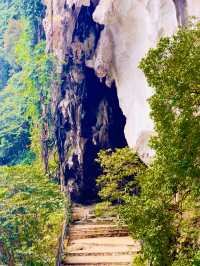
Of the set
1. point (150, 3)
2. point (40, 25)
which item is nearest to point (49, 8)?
point (40, 25)

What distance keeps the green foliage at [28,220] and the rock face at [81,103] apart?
20.6 ft

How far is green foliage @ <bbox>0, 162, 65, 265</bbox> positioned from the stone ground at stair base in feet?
3.55

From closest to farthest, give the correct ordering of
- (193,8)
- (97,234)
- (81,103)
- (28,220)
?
(193,8) < (28,220) < (97,234) < (81,103)

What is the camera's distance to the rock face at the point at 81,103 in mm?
19953

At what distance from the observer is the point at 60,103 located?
2205cm

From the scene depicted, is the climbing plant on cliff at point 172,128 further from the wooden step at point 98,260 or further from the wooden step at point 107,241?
the wooden step at point 107,241

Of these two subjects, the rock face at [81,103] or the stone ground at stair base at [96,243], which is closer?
the stone ground at stair base at [96,243]

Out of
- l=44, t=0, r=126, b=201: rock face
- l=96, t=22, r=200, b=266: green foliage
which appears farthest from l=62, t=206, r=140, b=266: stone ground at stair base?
l=96, t=22, r=200, b=266: green foliage

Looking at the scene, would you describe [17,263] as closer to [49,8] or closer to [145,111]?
[145,111]

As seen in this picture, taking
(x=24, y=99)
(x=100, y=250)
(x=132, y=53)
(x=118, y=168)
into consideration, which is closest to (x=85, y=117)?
(x=132, y=53)

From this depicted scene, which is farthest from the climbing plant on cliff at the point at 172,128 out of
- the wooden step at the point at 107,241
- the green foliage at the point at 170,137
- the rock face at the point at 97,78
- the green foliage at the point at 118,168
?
the wooden step at the point at 107,241

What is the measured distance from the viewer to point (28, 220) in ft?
42.9

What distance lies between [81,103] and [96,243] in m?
7.13

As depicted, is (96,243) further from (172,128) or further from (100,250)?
(172,128)
